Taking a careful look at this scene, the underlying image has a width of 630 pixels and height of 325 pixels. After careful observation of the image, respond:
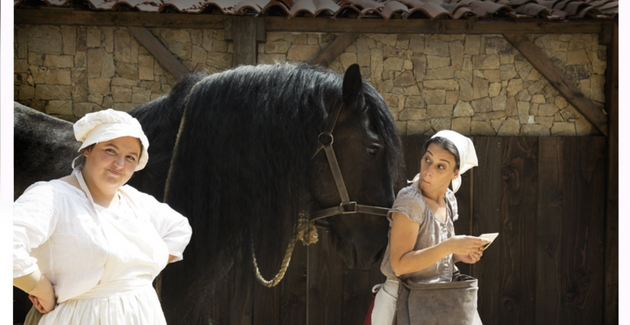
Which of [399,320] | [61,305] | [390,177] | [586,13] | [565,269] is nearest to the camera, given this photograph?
[61,305]

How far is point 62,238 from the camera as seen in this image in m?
1.73

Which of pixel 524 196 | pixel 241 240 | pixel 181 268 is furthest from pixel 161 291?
pixel 524 196

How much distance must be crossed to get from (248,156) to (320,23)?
2.67 m

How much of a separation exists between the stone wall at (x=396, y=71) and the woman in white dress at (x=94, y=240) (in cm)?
322

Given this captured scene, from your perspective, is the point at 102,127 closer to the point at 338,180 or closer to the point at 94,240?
the point at 94,240

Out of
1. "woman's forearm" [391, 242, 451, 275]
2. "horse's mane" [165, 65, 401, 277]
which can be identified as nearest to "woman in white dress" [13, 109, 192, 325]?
"horse's mane" [165, 65, 401, 277]

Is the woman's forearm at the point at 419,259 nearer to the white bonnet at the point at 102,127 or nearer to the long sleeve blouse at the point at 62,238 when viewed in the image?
the long sleeve blouse at the point at 62,238

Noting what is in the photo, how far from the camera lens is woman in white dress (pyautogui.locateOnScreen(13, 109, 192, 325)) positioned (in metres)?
1.67

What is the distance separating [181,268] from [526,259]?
11.8 feet

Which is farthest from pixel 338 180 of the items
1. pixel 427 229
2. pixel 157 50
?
pixel 157 50

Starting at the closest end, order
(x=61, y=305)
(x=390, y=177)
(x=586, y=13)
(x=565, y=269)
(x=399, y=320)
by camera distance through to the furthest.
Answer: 1. (x=61, y=305)
2. (x=399, y=320)
3. (x=390, y=177)
4. (x=586, y=13)
5. (x=565, y=269)

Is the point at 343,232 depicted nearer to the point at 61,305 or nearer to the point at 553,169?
the point at 61,305

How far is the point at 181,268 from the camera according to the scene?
8.70 ft

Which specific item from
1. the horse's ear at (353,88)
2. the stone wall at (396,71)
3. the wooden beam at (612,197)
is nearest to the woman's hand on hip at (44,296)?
the horse's ear at (353,88)
